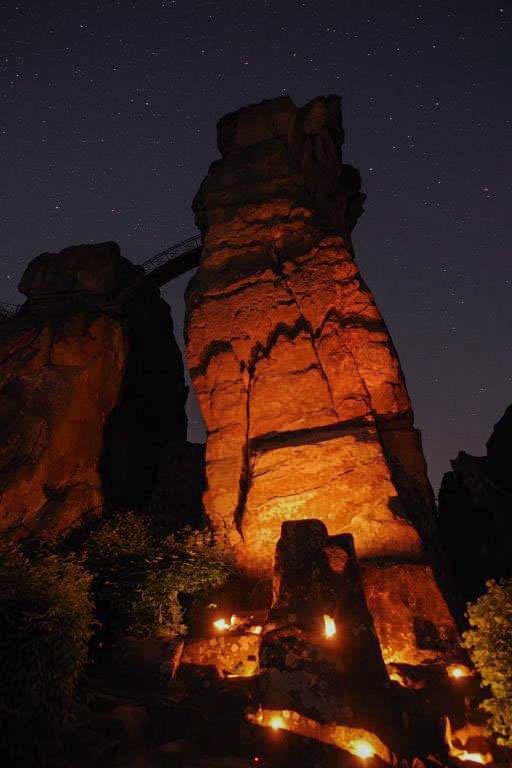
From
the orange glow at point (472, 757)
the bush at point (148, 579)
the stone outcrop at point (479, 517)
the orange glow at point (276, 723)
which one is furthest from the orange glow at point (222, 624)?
the stone outcrop at point (479, 517)

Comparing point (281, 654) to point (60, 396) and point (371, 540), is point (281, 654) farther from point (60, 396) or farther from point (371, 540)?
point (60, 396)

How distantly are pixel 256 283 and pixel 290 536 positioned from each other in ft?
32.5

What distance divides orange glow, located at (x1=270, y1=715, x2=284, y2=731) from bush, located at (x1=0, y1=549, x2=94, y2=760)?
2.72 meters

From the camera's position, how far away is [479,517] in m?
27.2

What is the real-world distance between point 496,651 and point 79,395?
1662 cm

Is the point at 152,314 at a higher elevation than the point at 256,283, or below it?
higher

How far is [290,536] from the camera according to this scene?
25.5ft

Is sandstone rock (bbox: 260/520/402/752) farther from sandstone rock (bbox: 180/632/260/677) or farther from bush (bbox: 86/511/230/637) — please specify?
bush (bbox: 86/511/230/637)

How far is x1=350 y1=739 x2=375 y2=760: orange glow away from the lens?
18.3 ft

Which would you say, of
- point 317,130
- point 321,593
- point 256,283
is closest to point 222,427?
point 256,283

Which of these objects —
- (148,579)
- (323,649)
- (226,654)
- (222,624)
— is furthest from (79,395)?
(323,649)

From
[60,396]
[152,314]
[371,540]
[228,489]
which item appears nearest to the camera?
[371,540]

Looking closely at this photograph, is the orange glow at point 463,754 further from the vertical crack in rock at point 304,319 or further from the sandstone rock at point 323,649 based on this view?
the vertical crack in rock at point 304,319

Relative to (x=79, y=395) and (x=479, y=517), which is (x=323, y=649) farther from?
(x=479, y=517)
